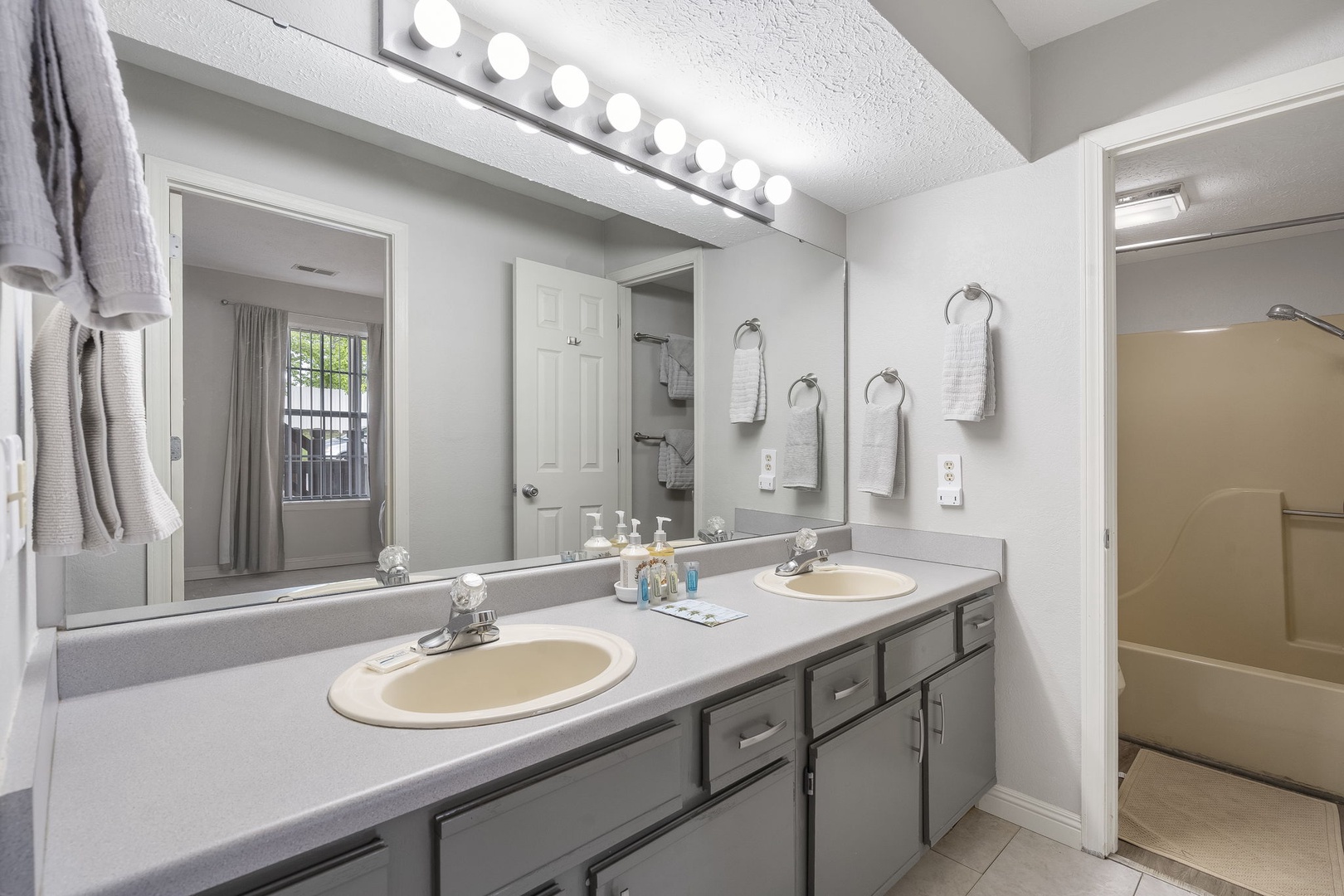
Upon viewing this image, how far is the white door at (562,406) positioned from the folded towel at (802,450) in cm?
72

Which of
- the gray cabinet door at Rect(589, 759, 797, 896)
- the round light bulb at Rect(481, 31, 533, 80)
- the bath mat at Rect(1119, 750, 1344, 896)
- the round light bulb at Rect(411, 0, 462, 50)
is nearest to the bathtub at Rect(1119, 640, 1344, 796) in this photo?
the bath mat at Rect(1119, 750, 1344, 896)

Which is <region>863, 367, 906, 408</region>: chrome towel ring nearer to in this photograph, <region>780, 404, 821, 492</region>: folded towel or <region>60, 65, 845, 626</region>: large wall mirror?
<region>780, 404, 821, 492</region>: folded towel

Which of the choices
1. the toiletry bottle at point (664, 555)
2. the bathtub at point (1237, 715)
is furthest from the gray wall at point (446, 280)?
the bathtub at point (1237, 715)

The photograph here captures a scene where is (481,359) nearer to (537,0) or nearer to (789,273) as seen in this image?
(537,0)

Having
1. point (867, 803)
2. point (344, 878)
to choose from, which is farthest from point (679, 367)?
point (344, 878)

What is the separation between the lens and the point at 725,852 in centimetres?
112

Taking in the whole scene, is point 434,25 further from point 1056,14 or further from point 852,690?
point 1056,14

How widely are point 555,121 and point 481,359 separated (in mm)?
562

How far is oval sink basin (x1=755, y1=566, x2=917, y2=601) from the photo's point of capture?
5.80ft

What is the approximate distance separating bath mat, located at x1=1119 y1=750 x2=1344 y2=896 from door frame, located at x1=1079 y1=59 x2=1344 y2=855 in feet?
0.80

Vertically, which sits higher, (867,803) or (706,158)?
(706,158)

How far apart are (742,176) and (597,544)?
115 cm

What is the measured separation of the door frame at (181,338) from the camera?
1.05m

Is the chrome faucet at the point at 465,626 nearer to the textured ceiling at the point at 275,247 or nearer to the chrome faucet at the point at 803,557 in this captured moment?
the textured ceiling at the point at 275,247
